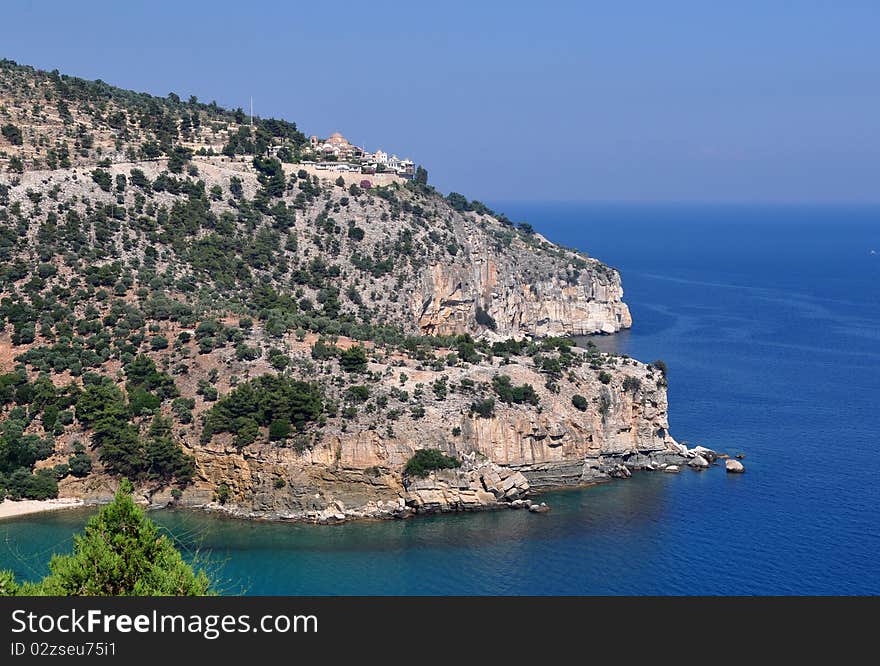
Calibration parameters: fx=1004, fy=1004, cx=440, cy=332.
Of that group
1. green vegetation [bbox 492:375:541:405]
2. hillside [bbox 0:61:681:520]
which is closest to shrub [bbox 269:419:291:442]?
hillside [bbox 0:61:681:520]

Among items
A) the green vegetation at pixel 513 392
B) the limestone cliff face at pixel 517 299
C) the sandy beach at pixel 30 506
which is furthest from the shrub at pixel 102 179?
the green vegetation at pixel 513 392

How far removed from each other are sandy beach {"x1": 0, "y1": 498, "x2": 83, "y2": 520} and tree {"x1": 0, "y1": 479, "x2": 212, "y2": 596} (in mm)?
28544

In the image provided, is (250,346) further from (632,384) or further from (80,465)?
(632,384)

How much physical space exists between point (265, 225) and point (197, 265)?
11737 mm

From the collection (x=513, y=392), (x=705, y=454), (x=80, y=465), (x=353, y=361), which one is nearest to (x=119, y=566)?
(x=80, y=465)

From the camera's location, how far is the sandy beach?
2056 inches

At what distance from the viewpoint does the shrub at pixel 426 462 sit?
55031 mm

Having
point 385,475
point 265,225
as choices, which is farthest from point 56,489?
point 265,225

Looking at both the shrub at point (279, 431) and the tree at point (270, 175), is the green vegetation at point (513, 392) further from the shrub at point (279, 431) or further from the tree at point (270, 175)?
the tree at point (270, 175)

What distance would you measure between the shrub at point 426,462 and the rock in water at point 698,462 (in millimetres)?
16716

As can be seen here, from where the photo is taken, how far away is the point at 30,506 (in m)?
52.7

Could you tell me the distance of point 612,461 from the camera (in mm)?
62688

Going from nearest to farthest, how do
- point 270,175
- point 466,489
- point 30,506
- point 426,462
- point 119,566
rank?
point 119,566 → point 30,506 → point 426,462 → point 466,489 → point 270,175

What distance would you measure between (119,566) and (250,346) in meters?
37.5
